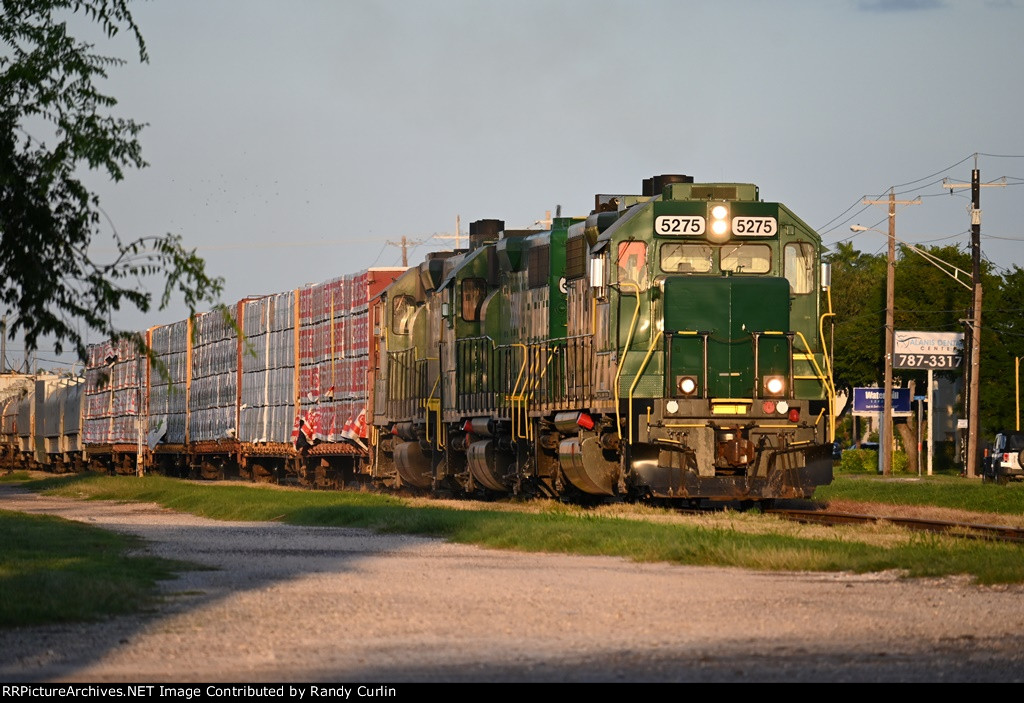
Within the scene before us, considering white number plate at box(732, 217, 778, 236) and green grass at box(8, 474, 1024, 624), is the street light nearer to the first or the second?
green grass at box(8, 474, 1024, 624)

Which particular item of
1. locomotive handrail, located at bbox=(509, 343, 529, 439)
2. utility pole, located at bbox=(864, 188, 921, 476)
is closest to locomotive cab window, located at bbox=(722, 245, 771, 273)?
locomotive handrail, located at bbox=(509, 343, 529, 439)

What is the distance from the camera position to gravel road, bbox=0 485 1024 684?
25.8 feet

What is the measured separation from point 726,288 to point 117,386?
37623mm

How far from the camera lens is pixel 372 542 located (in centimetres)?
1750

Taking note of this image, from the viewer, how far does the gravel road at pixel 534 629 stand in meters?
7.87

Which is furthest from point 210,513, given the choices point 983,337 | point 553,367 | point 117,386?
point 983,337

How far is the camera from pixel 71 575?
1210cm

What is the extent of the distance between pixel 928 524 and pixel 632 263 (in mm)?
5028

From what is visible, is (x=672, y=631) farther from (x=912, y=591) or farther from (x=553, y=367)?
(x=553, y=367)

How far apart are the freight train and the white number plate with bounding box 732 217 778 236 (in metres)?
0.02

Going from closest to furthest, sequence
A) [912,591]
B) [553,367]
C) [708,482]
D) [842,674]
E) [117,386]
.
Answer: [842,674] < [912,591] < [708,482] < [553,367] < [117,386]

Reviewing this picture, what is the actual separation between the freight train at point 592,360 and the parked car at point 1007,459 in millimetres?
14485

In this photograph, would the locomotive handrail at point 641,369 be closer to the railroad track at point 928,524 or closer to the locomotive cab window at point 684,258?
the locomotive cab window at point 684,258
